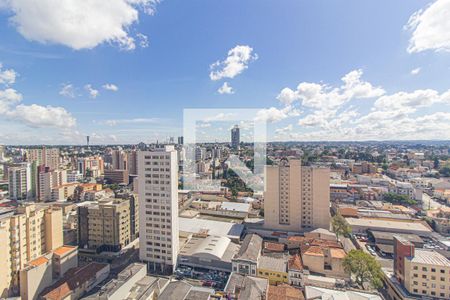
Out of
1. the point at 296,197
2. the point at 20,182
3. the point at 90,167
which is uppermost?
the point at 90,167

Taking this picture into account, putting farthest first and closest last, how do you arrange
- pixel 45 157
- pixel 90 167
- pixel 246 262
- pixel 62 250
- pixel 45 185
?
1. pixel 90 167
2. pixel 45 157
3. pixel 45 185
4. pixel 62 250
5. pixel 246 262

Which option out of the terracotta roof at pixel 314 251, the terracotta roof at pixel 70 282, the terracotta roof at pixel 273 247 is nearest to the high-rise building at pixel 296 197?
the terracotta roof at pixel 273 247

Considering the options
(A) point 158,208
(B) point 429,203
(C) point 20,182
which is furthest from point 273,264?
(C) point 20,182

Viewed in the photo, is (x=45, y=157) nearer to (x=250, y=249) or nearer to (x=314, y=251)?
(x=250, y=249)

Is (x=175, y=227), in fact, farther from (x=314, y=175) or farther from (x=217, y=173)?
(x=217, y=173)

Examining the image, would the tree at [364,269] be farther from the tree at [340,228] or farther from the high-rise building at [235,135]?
the high-rise building at [235,135]

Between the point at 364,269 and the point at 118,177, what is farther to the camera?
the point at 118,177

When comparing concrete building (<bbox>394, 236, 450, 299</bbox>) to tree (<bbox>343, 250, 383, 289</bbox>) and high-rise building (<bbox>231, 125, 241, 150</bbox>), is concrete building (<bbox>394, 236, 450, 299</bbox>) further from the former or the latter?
high-rise building (<bbox>231, 125, 241, 150</bbox>)
